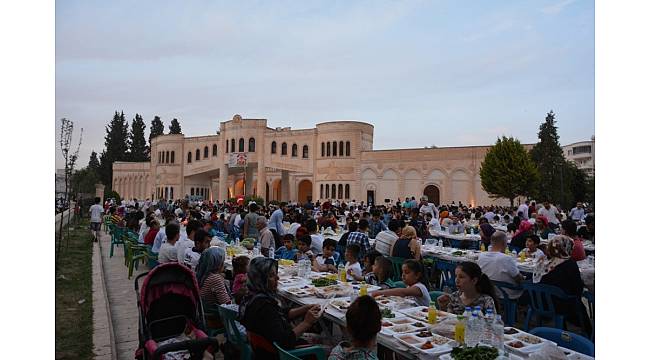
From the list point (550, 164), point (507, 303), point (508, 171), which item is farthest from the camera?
point (550, 164)

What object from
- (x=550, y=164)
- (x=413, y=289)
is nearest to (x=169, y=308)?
(x=413, y=289)

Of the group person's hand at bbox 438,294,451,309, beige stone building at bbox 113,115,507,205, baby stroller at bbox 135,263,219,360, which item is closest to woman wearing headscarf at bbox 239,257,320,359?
baby stroller at bbox 135,263,219,360

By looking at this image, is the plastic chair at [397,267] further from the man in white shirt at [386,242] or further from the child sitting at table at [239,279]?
the child sitting at table at [239,279]

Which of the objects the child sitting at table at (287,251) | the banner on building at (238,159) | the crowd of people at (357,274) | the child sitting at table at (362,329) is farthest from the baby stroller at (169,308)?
the banner on building at (238,159)

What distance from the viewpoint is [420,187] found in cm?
3897

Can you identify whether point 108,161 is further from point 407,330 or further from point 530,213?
point 407,330

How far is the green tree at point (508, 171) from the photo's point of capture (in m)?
33.2

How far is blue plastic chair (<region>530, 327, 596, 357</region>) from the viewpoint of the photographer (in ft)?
10.7

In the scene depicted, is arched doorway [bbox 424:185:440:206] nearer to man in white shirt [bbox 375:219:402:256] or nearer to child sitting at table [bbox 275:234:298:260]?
man in white shirt [bbox 375:219:402:256]

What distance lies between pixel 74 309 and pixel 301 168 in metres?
37.6

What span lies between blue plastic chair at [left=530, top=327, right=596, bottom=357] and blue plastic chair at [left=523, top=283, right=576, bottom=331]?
6.00 ft

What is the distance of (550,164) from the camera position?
37.6 metres

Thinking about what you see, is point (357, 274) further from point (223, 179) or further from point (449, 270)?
point (223, 179)
